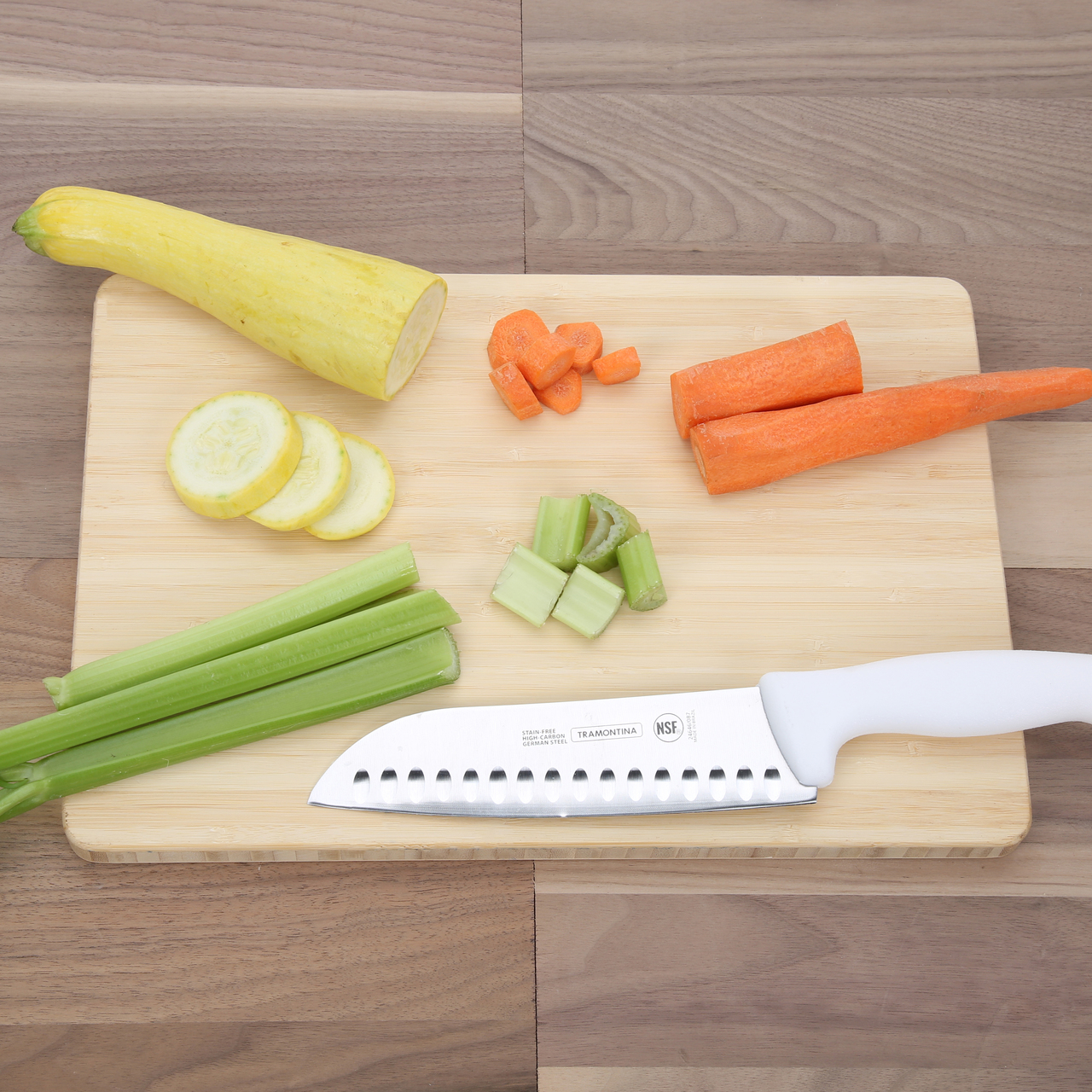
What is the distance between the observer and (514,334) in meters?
2.44

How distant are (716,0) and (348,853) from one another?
2.79 metres

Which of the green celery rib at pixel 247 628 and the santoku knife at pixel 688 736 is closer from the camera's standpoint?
the santoku knife at pixel 688 736

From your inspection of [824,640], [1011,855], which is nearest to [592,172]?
[824,640]

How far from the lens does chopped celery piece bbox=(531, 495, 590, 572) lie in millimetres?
2307

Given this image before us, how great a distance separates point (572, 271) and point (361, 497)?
98 centimetres

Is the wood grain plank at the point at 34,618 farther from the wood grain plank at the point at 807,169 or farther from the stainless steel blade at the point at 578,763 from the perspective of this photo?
the wood grain plank at the point at 807,169

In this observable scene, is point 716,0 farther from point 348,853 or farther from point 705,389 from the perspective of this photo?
point 348,853

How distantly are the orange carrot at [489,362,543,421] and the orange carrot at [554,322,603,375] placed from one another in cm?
16

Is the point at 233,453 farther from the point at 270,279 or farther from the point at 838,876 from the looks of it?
the point at 838,876

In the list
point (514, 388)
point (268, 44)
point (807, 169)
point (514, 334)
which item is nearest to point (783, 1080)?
point (514, 388)

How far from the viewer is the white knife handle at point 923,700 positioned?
6.71 feet

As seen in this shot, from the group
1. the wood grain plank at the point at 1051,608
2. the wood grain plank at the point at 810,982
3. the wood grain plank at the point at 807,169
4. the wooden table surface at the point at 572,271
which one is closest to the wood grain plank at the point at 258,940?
the wooden table surface at the point at 572,271

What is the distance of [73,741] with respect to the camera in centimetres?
217

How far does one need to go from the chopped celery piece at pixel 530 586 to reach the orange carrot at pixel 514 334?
0.53 metres
